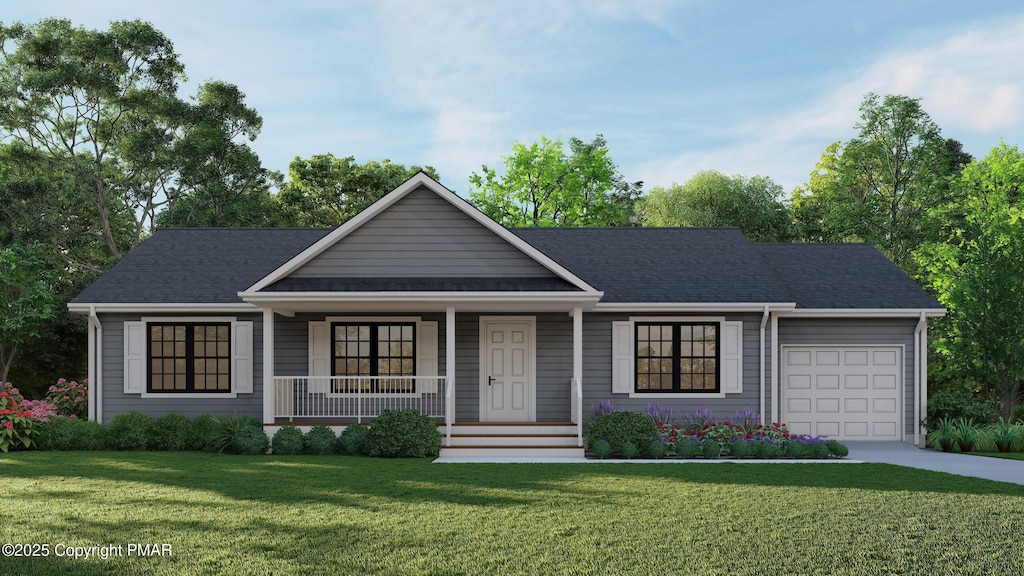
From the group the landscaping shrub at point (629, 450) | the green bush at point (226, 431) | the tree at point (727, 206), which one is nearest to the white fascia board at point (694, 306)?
the landscaping shrub at point (629, 450)

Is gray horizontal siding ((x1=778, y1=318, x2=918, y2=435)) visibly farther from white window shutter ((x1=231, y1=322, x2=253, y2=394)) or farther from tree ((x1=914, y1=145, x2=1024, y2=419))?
white window shutter ((x1=231, y1=322, x2=253, y2=394))

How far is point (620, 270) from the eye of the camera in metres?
17.9

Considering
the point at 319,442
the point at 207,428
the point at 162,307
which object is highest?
the point at 162,307

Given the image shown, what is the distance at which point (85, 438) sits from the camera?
50.5ft

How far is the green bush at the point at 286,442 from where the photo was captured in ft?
47.5

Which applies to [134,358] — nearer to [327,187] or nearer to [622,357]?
[622,357]

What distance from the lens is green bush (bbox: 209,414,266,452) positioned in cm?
1491

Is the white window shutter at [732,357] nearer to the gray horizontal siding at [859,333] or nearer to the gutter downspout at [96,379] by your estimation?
the gray horizontal siding at [859,333]

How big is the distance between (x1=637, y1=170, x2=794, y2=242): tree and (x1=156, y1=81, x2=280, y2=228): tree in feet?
71.1

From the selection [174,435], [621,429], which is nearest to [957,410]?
[621,429]

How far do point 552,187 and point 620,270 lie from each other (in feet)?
63.8

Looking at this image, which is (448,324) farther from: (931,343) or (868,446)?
(931,343)

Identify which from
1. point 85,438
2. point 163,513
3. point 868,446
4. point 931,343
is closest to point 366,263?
point 85,438

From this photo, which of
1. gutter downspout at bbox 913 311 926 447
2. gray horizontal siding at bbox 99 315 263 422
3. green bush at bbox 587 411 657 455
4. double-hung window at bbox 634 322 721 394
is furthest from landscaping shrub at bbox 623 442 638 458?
gray horizontal siding at bbox 99 315 263 422
